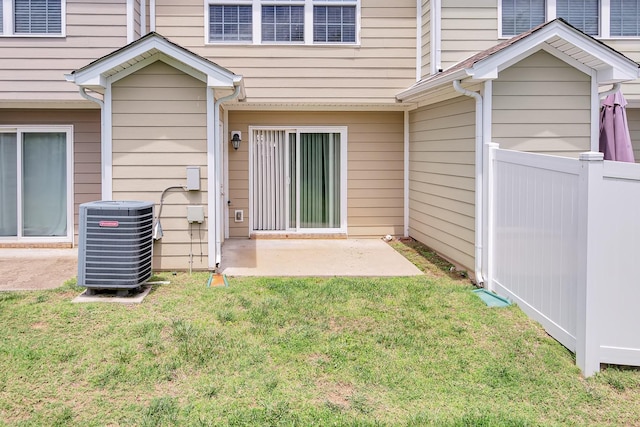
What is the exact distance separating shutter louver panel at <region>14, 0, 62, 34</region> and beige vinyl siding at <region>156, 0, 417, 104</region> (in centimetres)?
168

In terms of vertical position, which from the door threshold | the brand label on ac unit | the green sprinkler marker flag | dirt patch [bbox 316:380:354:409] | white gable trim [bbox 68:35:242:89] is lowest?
dirt patch [bbox 316:380:354:409]

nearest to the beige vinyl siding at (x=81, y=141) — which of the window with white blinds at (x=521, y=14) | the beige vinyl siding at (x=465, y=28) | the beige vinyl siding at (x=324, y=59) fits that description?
the beige vinyl siding at (x=324, y=59)

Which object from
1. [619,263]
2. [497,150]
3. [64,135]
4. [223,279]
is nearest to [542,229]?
[619,263]

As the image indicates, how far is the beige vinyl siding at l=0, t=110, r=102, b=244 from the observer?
9352 mm

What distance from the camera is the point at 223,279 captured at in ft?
22.6

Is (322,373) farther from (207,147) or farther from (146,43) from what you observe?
(146,43)

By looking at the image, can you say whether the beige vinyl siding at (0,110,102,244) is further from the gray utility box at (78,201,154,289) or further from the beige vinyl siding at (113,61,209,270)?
the gray utility box at (78,201,154,289)

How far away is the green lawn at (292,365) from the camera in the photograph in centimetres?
359

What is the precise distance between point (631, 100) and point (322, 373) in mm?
8005

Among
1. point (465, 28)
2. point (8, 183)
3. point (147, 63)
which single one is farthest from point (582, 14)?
point (8, 183)

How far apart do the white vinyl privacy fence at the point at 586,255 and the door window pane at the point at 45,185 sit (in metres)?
7.99

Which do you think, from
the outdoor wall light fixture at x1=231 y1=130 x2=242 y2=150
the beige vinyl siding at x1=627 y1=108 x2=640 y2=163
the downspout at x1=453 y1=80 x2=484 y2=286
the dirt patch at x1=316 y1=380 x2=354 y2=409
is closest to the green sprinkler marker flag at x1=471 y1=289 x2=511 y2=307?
the downspout at x1=453 y1=80 x2=484 y2=286

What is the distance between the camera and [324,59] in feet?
31.6

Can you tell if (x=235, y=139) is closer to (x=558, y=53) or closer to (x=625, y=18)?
(x=558, y=53)
